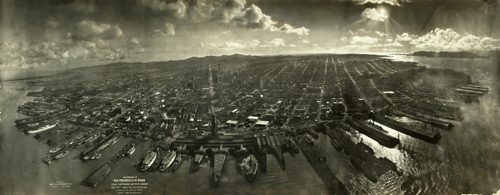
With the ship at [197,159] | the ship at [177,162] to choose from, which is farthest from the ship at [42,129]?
the ship at [197,159]

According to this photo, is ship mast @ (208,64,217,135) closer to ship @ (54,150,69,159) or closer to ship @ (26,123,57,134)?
ship @ (54,150,69,159)

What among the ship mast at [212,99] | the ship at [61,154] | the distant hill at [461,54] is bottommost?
the ship at [61,154]

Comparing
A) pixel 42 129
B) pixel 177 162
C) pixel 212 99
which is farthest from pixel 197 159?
pixel 42 129

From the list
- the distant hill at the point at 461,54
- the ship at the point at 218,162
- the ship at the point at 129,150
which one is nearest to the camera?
the ship at the point at 218,162

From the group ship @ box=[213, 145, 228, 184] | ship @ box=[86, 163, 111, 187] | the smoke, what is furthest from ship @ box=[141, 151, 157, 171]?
the smoke

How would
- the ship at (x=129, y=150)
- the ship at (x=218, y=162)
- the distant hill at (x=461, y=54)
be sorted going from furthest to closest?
the distant hill at (x=461, y=54) < the ship at (x=129, y=150) < the ship at (x=218, y=162)

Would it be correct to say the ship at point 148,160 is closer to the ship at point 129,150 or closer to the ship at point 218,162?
the ship at point 129,150

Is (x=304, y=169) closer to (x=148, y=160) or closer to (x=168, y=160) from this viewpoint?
(x=168, y=160)
